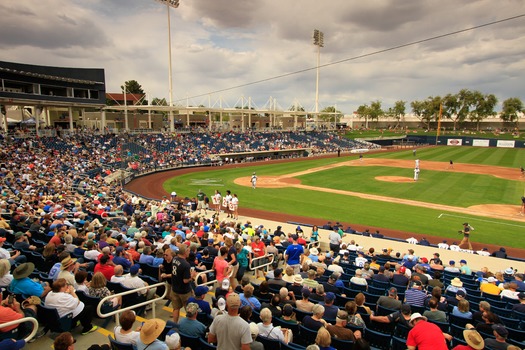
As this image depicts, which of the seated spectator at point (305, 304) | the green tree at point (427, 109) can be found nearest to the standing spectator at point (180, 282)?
the seated spectator at point (305, 304)

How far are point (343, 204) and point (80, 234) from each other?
20626 mm

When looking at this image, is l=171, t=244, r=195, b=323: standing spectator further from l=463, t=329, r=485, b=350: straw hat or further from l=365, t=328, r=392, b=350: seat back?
l=463, t=329, r=485, b=350: straw hat

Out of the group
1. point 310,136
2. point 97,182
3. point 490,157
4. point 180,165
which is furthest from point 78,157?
point 490,157

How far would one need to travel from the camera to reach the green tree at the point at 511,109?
112 metres

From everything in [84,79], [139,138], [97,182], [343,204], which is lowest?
[343,204]

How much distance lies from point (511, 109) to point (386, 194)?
113163mm

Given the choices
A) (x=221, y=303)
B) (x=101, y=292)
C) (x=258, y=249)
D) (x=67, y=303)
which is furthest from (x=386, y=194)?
(x=67, y=303)

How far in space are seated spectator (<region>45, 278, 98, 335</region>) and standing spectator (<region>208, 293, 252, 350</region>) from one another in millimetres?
2868

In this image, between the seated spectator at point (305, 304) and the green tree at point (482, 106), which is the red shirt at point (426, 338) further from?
the green tree at point (482, 106)

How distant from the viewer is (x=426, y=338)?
494cm

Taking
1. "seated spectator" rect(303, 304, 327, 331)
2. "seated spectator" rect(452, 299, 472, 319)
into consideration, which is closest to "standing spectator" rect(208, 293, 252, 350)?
"seated spectator" rect(303, 304, 327, 331)

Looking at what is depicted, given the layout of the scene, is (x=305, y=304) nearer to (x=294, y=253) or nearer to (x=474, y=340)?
(x=474, y=340)

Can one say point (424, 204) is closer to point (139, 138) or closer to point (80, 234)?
point (80, 234)

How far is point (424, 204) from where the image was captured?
26.8m
